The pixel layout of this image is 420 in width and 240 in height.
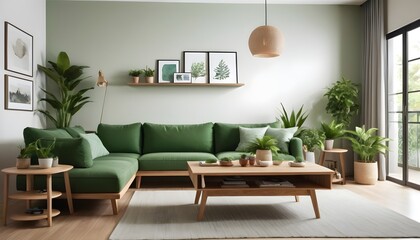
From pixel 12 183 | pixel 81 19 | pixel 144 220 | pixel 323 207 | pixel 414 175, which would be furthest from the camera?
pixel 81 19

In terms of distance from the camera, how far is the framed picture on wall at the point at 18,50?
436cm

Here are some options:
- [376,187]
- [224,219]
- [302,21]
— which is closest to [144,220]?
[224,219]

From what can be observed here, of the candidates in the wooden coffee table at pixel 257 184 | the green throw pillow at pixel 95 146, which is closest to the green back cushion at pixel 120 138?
the green throw pillow at pixel 95 146

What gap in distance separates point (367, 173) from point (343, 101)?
1.08m

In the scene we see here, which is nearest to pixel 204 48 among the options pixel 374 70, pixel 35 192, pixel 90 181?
pixel 374 70

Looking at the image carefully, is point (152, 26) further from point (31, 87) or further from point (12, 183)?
point (12, 183)

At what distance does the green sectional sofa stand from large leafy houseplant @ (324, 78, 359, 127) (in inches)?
36.3

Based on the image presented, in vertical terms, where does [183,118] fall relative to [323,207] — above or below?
above

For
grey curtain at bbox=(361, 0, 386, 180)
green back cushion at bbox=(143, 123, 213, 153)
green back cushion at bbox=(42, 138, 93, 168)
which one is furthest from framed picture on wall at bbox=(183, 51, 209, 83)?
green back cushion at bbox=(42, 138, 93, 168)

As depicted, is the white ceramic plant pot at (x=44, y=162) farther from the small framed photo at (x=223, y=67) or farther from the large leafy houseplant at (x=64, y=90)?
the small framed photo at (x=223, y=67)

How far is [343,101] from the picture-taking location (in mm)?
5672

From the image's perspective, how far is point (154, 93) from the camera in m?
5.93

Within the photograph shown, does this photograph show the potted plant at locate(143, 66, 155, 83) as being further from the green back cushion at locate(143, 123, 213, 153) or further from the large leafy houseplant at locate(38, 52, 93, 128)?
the large leafy houseplant at locate(38, 52, 93, 128)

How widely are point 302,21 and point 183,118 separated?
7.88 ft
